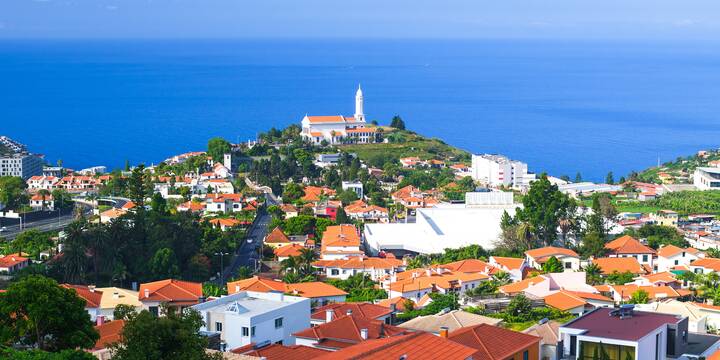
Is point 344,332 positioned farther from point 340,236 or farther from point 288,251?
point 340,236

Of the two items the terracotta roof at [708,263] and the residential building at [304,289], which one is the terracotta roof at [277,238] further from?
the terracotta roof at [708,263]

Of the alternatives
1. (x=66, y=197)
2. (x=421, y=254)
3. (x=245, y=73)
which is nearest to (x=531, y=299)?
(x=421, y=254)

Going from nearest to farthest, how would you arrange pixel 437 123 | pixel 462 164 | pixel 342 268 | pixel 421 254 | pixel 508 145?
pixel 342 268, pixel 421 254, pixel 462 164, pixel 508 145, pixel 437 123

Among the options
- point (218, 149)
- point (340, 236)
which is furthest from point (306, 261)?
point (218, 149)

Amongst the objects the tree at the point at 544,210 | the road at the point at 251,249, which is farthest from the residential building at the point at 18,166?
the tree at the point at 544,210

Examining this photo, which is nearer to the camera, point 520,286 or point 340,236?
point 520,286

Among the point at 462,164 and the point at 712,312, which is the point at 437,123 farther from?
the point at 712,312
